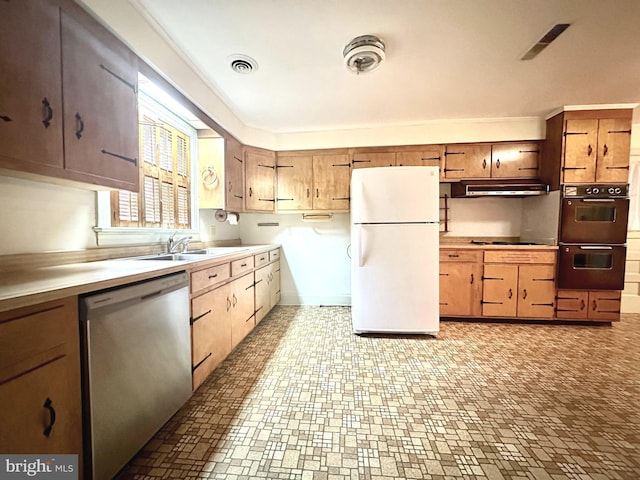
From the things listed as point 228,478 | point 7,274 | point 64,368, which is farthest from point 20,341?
point 228,478

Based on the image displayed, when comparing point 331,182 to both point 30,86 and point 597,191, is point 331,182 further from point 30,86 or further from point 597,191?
point 597,191

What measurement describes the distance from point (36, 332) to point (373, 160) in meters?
3.30

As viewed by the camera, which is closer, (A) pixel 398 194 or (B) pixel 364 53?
(B) pixel 364 53

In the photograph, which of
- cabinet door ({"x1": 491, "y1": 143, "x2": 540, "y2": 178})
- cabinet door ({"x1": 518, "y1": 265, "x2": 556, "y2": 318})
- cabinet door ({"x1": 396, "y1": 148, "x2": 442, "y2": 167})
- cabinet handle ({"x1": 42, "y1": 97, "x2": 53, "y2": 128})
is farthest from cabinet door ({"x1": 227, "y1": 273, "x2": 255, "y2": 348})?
cabinet door ({"x1": 491, "y1": 143, "x2": 540, "y2": 178})

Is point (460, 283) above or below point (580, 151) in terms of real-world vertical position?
below

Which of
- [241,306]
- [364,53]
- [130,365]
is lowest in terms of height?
[241,306]

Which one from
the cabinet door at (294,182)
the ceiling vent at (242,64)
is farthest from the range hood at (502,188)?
the ceiling vent at (242,64)

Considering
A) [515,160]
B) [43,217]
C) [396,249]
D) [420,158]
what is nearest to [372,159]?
[420,158]

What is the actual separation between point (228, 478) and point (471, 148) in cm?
377

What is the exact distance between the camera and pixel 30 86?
1.01 m

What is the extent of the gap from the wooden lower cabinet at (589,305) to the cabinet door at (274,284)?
11.0ft

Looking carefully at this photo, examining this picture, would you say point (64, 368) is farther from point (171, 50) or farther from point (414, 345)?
point (414, 345)

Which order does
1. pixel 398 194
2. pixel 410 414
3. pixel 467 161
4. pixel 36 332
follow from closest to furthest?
pixel 36 332 → pixel 410 414 → pixel 398 194 → pixel 467 161

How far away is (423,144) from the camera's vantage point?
10.9ft
